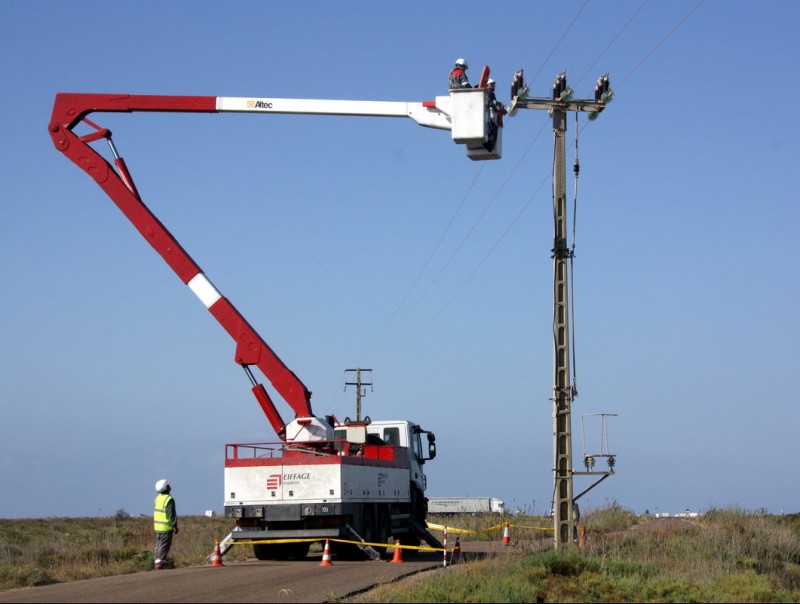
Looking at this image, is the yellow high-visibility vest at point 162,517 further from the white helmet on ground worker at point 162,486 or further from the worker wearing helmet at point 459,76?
the worker wearing helmet at point 459,76

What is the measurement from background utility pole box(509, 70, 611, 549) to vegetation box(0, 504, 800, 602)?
0.88 metres

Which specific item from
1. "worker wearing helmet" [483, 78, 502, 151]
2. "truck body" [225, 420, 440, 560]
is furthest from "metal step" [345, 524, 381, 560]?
"worker wearing helmet" [483, 78, 502, 151]

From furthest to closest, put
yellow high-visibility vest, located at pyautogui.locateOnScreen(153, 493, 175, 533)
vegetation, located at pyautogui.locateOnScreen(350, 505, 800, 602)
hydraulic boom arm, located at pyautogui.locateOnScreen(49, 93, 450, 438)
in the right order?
hydraulic boom arm, located at pyautogui.locateOnScreen(49, 93, 450, 438) < yellow high-visibility vest, located at pyautogui.locateOnScreen(153, 493, 175, 533) < vegetation, located at pyautogui.locateOnScreen(350, 505, 800, 602)

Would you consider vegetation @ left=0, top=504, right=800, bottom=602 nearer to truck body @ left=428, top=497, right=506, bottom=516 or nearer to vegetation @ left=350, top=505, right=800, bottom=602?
vegetation @ left=350, top=505, right=800, bottom=602

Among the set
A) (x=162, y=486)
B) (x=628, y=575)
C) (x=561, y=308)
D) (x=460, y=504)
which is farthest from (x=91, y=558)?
(x=460, y=504)

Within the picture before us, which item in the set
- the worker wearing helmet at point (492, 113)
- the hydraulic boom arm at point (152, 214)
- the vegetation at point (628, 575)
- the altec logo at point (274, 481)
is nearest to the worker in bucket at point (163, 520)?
the altec logo at point (274, 481)

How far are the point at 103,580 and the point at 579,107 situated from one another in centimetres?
1251

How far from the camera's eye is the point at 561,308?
67.4ft

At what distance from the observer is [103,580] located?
58.2 feet

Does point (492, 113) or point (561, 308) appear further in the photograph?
point (561, 308)

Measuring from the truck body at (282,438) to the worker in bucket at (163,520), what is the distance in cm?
196

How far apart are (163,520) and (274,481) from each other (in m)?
2.63

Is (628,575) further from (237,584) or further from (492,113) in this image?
(492,113)

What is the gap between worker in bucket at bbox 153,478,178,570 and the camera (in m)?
19.8
